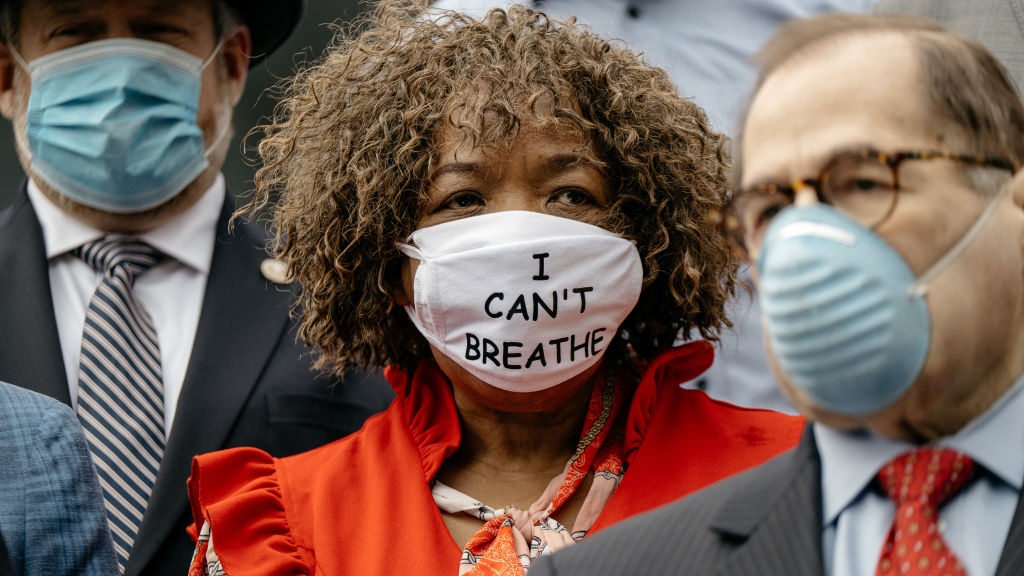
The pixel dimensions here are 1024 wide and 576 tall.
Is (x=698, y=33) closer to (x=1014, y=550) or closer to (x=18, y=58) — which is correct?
(x=18, y=58)

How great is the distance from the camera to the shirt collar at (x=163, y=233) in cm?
445

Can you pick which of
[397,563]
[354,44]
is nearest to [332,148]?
[354,44]

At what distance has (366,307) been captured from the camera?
373 centimetres

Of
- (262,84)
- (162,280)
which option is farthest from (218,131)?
(262,84)

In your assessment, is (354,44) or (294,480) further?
(354,44)

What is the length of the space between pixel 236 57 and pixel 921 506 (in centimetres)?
329

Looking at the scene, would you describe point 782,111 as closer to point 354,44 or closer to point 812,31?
point 812,31

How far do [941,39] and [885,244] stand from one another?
367mm

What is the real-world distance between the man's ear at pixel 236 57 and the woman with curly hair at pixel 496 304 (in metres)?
1.15

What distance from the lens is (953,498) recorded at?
2.24 metres

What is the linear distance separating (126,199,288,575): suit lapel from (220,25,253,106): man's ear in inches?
18.9

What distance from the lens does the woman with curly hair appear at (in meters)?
3.32

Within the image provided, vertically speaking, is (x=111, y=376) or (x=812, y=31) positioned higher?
(x=812, y=31)

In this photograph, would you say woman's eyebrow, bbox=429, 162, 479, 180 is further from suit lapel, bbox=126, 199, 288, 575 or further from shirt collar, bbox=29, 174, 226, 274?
shirt collar, bbox=29, 174, 226, 274
